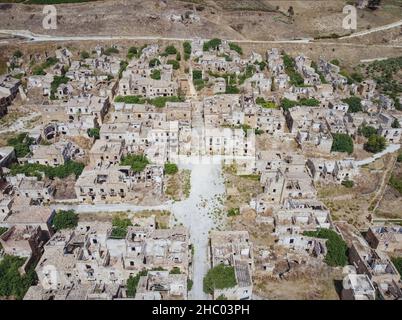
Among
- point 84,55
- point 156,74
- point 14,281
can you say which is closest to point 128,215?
point 14,281

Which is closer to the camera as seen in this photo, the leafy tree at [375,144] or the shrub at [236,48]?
the leafy tree at [375,144]

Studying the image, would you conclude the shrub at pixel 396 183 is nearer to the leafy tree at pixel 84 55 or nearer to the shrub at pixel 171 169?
the shrub at pixel 171 169

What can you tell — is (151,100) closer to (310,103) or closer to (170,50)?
(170,50)

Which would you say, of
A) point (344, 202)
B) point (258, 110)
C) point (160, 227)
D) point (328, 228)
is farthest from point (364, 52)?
point (160, 227)

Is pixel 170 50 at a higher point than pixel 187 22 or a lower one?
lower

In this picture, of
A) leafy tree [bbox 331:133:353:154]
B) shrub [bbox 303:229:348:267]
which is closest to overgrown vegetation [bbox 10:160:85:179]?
shrub [bbox 303:229:348:267]

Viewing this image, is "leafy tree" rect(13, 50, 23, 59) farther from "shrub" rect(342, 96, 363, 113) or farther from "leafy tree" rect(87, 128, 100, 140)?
"shrub" rect(342, 96, 363, 113)

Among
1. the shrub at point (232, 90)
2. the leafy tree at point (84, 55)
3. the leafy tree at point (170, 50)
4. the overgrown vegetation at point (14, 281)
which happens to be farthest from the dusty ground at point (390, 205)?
the leafy tree at point (84, 55)
